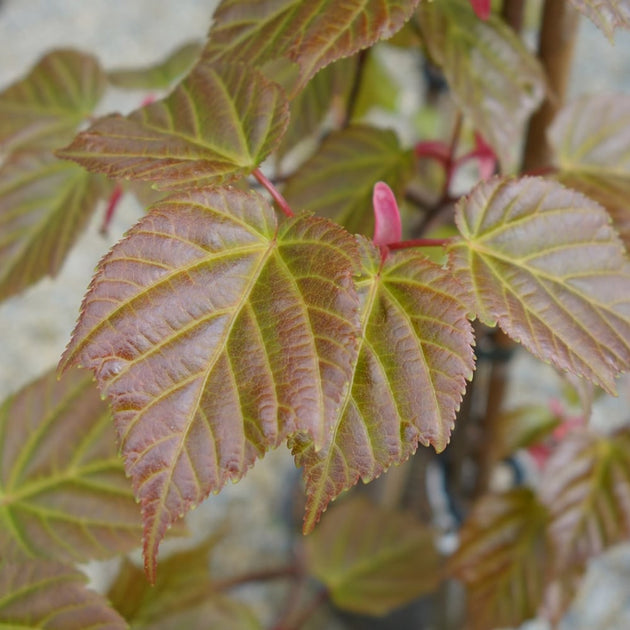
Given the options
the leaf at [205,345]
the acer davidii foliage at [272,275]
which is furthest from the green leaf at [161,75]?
the leaf at [205,345]

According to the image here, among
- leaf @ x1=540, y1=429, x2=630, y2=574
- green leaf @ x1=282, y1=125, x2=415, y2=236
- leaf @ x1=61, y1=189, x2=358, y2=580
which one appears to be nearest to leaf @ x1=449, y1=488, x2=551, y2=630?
leaf @ x1=540, y1=429, x2=630, y2=574

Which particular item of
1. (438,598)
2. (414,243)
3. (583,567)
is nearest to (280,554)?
(438,598)

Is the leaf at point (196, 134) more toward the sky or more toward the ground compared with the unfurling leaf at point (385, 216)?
more toward the sky

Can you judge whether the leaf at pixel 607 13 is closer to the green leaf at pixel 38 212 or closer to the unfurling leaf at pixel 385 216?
the unfurling leaf at pixel 385 216

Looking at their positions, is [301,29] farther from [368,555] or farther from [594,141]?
[368,555]

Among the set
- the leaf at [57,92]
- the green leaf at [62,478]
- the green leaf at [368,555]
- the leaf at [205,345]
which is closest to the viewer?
the leaf at [205,345]

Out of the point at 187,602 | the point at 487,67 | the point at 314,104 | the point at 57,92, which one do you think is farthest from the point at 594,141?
the point at 187,602
